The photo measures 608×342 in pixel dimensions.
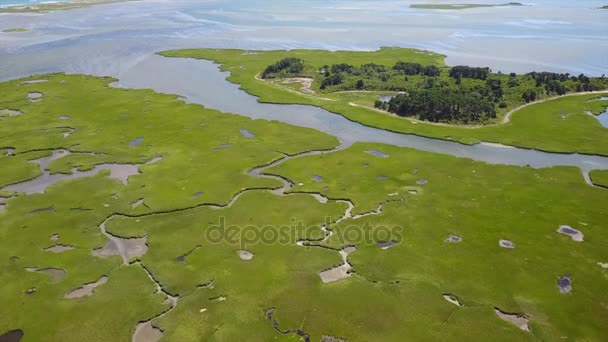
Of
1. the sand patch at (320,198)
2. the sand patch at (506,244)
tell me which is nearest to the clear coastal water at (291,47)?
the sand patch at (320,198)

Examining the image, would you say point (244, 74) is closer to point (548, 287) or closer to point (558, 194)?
point (558, 194)

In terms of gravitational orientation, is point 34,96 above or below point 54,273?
above

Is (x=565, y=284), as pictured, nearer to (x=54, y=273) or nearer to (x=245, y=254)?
(x=245, y=254)

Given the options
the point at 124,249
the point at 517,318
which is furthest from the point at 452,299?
the point at 124,249

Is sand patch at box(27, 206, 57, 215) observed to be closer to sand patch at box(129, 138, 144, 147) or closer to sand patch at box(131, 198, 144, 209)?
sand patch at box(131, 198, 144, 209)

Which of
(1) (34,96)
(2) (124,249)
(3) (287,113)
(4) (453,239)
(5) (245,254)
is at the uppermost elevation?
(3) (287,113)
